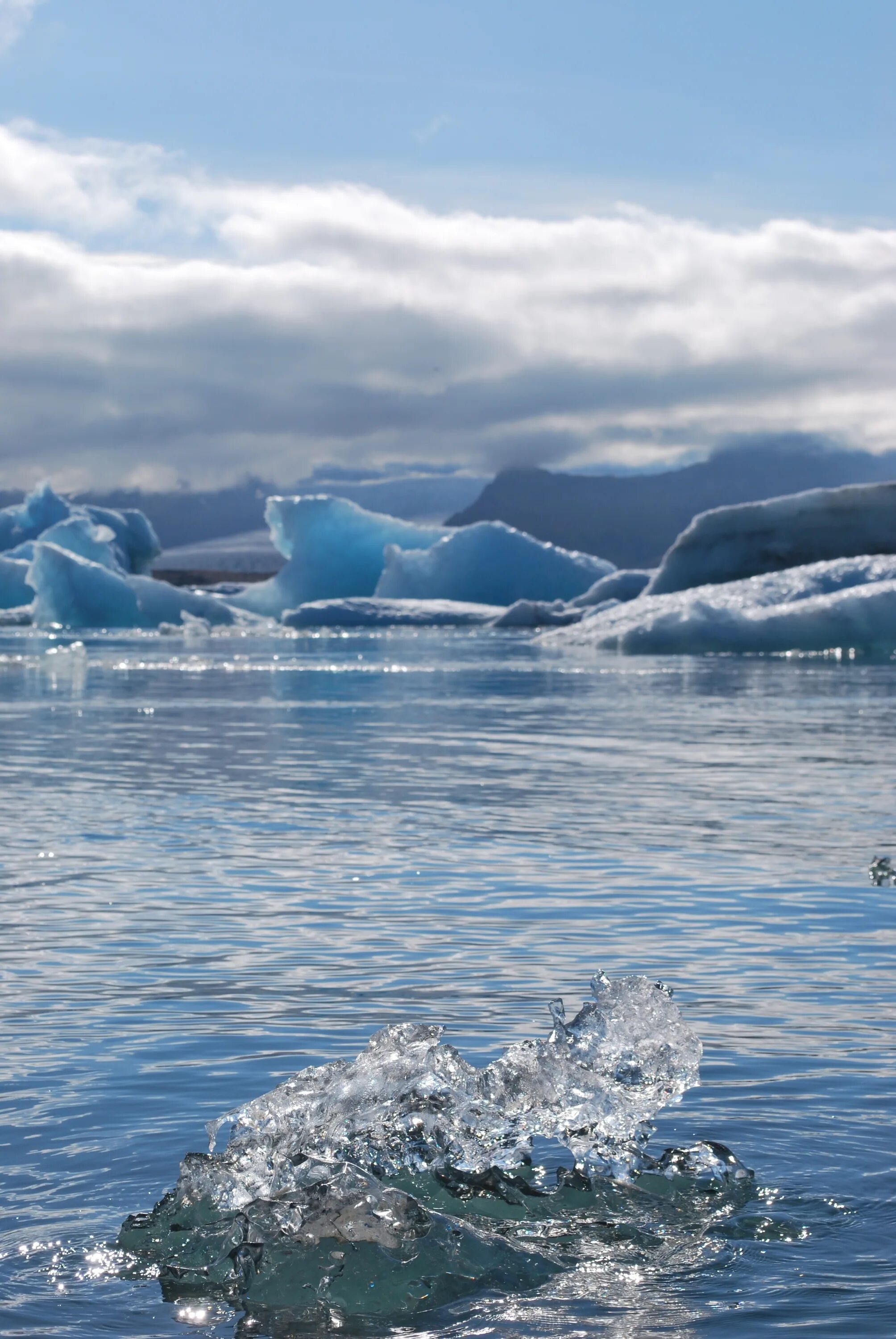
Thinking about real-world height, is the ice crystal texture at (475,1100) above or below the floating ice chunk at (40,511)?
below

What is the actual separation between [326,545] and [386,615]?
162 inches

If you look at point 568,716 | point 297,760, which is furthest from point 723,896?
point 568,716

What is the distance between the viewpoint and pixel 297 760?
1160cm

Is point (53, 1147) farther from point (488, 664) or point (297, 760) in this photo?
point (488, 664)

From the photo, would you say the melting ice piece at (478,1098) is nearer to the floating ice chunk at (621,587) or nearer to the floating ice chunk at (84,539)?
the floating ice chunk at (621,587)

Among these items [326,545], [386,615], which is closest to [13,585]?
[326,545]

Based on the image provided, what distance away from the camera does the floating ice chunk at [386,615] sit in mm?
47781

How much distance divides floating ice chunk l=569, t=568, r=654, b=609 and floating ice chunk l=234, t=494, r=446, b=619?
1026 cm

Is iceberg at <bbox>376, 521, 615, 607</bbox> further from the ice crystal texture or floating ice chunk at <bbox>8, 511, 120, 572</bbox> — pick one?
the ice crystal texture

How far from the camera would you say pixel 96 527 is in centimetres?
5612

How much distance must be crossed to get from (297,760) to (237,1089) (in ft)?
25.4

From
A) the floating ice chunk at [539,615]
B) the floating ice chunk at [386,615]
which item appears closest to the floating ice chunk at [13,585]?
the floating ice chunk at [386,615]

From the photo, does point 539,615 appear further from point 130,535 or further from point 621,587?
point 130,535

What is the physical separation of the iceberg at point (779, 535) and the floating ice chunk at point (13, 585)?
27308 mm
